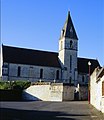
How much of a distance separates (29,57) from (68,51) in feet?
35.1

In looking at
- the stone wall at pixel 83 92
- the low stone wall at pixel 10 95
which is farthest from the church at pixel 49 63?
the stone wall at pixel 83 92

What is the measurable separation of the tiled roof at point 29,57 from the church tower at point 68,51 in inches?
94.6

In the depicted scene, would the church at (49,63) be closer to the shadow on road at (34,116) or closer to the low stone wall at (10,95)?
the low stone wall at (10,95)

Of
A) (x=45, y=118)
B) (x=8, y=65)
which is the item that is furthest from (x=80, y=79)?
(x=45, y=118)

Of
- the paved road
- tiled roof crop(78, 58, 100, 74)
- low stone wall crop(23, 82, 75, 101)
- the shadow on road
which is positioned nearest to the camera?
the shadow on road

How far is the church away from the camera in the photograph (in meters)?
73.8

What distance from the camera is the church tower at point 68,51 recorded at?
7850cm

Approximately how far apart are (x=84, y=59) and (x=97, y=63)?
3993 mm

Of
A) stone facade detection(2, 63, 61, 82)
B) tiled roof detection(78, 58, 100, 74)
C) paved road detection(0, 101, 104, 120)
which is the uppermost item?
tiled roof detection(78, 58, 100, 74)

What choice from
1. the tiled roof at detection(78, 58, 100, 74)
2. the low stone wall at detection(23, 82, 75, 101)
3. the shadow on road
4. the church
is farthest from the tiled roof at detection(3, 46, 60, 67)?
the shadow on road

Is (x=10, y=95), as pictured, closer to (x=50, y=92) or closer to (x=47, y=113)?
(x=50, y=92)

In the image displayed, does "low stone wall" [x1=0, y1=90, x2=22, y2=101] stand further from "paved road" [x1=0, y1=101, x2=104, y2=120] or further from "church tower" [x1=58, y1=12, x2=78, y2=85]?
"church tower" [x1=58, y1=12, x2=78, y2=85]

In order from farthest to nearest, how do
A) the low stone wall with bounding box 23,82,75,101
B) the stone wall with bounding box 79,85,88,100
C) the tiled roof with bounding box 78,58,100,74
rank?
1. the tiled roof with bounding box 78,58,100,74
2. the stone wall with bounding box 79,85,88,100
3. the low stone wall with bounding box 23,82,75,101

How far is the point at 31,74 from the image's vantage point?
75.9 m
